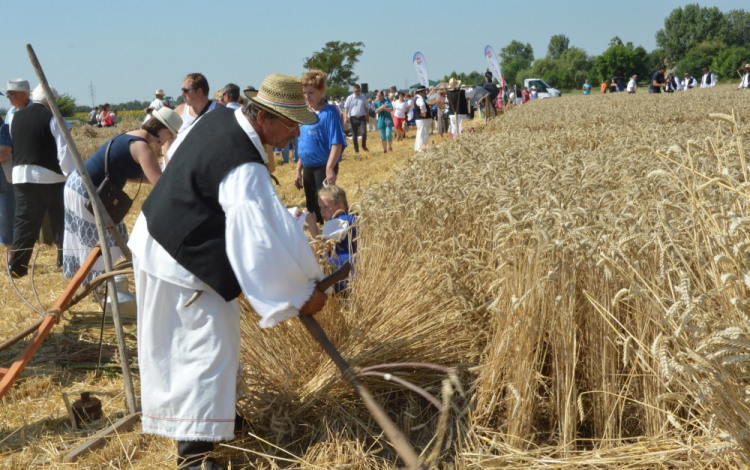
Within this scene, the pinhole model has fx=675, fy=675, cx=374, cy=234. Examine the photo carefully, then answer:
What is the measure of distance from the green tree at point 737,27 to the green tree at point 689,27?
3.11 feet

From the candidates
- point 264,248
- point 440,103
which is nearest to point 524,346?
point 264,248

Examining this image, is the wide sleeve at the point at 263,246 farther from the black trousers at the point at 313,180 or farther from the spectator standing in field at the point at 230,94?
the spectator standing in field at the point at 230,94

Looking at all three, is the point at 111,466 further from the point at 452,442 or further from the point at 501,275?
the point at 501,275

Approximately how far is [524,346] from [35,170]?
480cm

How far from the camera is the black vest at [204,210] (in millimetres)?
2490

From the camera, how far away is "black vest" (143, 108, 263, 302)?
2.49 metres

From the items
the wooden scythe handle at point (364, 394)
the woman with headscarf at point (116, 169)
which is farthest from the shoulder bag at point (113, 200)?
the wooden scythe handle at point (364, 394)

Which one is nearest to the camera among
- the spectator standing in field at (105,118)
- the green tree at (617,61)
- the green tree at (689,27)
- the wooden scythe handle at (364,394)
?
the wooden scythe handle at (364,394)

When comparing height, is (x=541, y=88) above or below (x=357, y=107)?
below

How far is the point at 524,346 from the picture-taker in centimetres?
264

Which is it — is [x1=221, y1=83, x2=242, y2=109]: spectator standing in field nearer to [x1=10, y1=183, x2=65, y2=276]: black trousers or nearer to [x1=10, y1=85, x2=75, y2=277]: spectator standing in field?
[x1=10, y1=85, x2=75, y2=277]: spectator standing in field

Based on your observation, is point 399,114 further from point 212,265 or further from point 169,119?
point 212,265

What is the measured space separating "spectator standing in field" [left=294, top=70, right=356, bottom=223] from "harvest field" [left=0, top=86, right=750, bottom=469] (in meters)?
2.22

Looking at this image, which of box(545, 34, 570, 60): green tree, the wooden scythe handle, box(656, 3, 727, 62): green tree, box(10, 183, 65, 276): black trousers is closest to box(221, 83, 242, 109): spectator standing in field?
box(10, 183, 65, 276): black trousers
